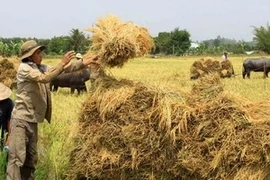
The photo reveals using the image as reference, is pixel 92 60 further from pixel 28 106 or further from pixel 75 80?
pixel 75 80

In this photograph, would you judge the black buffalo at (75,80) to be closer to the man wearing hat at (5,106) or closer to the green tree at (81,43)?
the green tree at (81,43)

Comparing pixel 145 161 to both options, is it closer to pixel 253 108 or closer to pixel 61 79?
pixel 253 108

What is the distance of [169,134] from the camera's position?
514 cm

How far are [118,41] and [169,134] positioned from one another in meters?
1.26

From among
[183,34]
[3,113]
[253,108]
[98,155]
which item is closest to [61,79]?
[3,113]

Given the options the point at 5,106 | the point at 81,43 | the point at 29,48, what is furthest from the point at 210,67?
the point at 29,48

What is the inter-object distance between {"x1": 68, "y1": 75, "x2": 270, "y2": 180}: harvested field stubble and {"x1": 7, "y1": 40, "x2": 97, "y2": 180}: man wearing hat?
49 centimetres

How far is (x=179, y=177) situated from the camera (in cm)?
522

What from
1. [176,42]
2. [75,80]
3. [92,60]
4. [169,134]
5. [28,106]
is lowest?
[176,42]

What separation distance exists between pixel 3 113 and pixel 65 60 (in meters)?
1.53

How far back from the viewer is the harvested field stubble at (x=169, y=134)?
4.86 m

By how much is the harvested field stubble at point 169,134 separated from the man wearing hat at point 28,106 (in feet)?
1.59

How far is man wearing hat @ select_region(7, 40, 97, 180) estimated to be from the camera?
18.6 ft

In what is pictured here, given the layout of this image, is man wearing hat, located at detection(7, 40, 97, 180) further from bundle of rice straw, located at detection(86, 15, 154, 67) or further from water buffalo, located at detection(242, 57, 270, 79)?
water buffalo, located at detection(242, 57, 270, 79)
